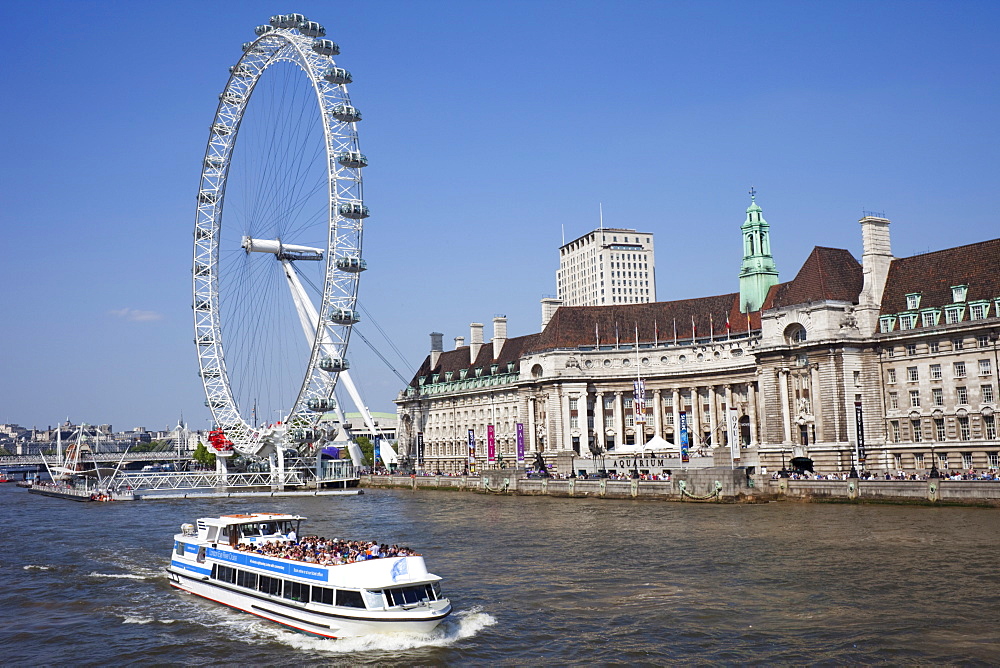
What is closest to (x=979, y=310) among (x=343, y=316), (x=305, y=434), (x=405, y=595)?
(x=343, y=316)

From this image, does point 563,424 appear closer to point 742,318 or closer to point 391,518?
point 742,318

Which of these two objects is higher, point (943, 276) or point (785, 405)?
point (943, 276)

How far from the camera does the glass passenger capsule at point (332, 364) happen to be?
10956 cm

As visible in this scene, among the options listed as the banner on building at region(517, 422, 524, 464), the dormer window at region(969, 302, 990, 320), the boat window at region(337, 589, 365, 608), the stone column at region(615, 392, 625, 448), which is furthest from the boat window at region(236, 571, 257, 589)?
the stone column at region(615, 392, 625, 448)

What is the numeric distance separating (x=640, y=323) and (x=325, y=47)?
5499 cm

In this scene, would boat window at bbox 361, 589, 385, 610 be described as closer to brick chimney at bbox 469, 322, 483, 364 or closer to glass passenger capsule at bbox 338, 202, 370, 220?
glass passenger capsule at bbox 338, 202, 370, 220

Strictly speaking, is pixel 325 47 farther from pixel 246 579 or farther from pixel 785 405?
pixel 246 579

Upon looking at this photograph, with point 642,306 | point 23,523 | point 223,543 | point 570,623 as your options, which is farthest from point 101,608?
point 642,306

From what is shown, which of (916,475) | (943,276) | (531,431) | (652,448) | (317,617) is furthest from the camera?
(531,431)

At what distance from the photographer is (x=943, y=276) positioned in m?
85.4

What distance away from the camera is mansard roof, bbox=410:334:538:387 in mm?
144500

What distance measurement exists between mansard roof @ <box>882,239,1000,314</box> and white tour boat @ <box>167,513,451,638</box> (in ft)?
205

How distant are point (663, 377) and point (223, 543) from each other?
87829 mm

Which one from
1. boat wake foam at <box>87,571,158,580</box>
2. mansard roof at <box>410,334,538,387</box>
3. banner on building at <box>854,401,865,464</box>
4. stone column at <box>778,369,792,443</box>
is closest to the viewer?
boat wake foam at <box>87,571,158,580</box>
